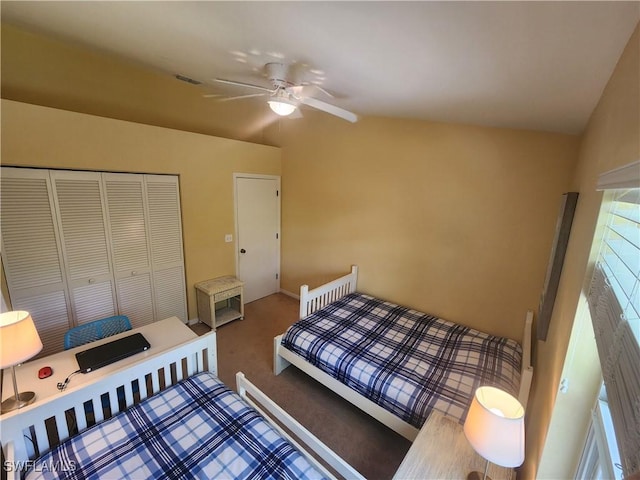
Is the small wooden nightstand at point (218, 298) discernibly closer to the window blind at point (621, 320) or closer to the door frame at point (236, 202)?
the door frame at point (236, 202)

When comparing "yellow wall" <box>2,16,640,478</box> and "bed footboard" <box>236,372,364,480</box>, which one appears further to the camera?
"yellow wall" <box>2,16,640,478</box>

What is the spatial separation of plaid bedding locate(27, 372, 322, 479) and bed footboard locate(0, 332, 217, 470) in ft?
0.29

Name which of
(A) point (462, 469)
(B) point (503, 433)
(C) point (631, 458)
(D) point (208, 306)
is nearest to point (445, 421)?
(A) point (462, 469)

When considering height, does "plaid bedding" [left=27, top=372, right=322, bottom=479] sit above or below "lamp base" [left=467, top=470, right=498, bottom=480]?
below

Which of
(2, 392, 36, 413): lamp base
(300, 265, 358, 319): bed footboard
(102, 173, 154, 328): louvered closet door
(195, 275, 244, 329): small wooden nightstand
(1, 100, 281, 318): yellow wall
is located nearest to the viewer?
(2, 392, 36, 413): lamp base

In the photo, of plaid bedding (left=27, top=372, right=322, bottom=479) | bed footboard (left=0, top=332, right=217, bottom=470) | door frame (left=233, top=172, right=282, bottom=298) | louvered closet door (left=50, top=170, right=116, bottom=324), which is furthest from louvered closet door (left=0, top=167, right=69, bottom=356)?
door frame (left=233, top=172, right=282, bottom=298)

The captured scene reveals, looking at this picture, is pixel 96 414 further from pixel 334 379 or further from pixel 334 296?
pixel 334 296

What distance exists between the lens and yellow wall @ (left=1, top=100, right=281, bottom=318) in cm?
218

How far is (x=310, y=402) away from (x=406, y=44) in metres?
2.64

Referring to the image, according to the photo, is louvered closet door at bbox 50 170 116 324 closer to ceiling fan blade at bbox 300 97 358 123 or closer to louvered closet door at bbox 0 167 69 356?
louvered closet door at bbox 0 167 69 356

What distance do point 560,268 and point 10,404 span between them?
330 centimetres

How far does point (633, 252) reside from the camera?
786 mm

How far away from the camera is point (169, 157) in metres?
3.03

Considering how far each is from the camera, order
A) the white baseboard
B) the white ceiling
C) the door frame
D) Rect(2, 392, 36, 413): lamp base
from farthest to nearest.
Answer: the white baseboard, the door frame, Rect(2, 392, 36, 413): lamp base, the white ceiling
